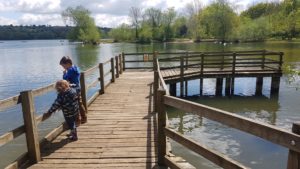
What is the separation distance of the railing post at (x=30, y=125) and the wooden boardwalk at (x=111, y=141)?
0.19 meters

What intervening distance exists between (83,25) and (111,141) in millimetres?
119389

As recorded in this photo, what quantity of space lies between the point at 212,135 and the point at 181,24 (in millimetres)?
114401

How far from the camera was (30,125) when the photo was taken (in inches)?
210

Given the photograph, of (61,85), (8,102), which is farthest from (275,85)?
(8,102)

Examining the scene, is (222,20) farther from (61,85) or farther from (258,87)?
(61,85)

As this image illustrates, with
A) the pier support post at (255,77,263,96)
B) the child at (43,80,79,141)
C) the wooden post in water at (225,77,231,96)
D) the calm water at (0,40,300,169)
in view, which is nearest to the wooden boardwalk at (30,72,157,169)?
the child at (43,80,79,141)

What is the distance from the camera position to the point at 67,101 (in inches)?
245

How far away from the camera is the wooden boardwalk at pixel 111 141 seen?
5445 mm

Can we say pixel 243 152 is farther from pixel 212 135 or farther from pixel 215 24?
pixel 215 24

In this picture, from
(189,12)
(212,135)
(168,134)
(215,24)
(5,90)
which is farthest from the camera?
(189,12)

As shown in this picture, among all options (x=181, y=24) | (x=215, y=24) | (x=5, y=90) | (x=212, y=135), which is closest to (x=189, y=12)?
(x=181, y=24)

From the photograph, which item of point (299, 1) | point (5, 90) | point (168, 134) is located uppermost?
point (299, 1)

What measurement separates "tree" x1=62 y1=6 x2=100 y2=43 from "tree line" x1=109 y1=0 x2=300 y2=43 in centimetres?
1695

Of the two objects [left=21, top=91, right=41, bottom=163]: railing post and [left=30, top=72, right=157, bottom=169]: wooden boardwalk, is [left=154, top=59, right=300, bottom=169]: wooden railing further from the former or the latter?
[left=21, top=91, right=41, bottom=163]: railing post
